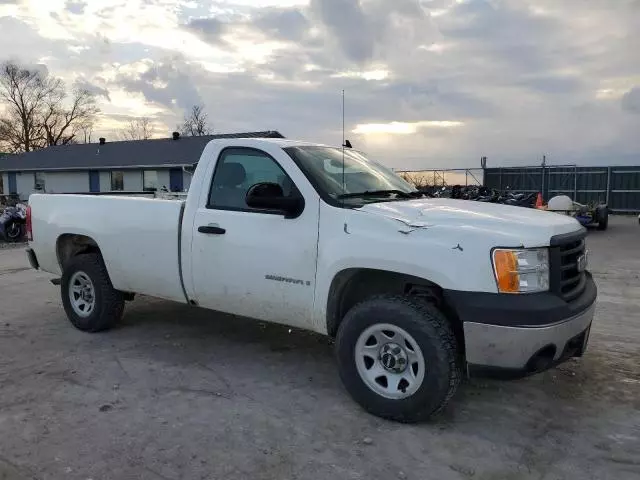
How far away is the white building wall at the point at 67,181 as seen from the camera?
123 feet

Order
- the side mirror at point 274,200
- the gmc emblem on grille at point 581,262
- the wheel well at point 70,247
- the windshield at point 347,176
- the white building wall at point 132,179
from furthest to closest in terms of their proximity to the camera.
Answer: the white building wall at point 132,179, the wheel well at point 70,247, the windshield at point 347,176, the side mirror at point 274,200, the gmc emblem on grille at point 581,262

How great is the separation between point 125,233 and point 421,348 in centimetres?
325

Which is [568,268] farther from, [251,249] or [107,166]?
[107,166]

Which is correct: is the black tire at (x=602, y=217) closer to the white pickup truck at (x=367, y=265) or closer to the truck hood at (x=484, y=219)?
the white pickup truck at (x=367, y=265)

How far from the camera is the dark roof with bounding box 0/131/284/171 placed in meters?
33.4

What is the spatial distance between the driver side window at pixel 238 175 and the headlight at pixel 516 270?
190cm

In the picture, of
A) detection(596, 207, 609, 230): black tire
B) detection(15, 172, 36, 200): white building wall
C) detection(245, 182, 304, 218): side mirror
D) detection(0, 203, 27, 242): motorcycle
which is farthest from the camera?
detection(15, 172, 36, 200): white building wall

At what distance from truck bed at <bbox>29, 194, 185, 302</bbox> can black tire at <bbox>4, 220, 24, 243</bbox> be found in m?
12.2

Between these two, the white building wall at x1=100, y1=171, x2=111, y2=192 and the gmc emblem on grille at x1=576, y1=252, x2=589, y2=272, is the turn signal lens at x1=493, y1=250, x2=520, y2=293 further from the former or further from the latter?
the white building wall at x1=100, y1=171, x2=111, y2=192

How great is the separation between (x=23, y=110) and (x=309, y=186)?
66800 millimetres

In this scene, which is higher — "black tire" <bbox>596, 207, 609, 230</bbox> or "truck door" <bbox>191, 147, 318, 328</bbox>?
"truck door" <bbox>191, 147, 318, 328</bbox>

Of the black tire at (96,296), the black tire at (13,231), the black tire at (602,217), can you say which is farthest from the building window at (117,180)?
the black tire at (96,296)

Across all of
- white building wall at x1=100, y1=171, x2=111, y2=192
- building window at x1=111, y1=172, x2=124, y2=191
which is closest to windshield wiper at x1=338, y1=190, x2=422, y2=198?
building window at x1=111, y1=172, x2=124, y2=191

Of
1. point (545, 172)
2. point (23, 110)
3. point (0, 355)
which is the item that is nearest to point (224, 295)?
point (0, 355)
